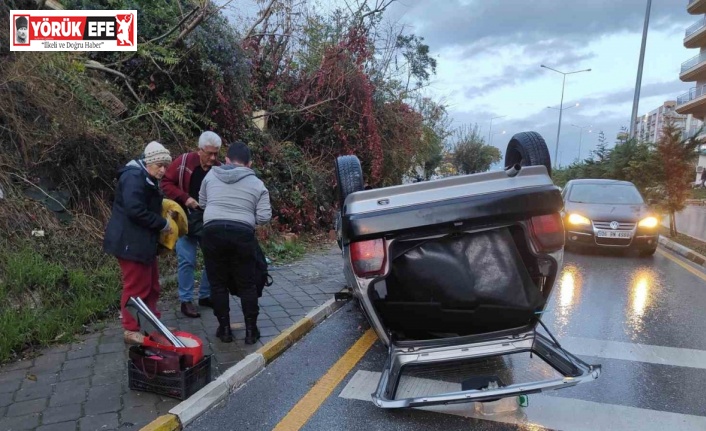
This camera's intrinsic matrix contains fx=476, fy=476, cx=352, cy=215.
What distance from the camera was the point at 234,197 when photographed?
4.02 meters

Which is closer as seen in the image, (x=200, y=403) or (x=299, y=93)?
(x=200, y=403)

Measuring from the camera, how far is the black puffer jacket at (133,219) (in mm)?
3838

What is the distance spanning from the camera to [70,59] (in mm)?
7102

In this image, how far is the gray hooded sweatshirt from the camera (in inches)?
157

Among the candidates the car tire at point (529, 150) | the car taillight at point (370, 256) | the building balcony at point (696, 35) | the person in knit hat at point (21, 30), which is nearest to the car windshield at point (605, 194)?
the car tire at point (529, 150)

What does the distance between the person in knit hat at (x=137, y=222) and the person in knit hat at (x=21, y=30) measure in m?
4.26

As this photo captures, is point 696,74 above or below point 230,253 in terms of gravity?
above

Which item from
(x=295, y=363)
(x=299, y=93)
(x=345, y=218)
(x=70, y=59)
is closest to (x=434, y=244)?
(x=345, y=218)

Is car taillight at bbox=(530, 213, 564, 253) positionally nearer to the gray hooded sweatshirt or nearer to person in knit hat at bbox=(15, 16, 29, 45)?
the gray hooded sweatshirt

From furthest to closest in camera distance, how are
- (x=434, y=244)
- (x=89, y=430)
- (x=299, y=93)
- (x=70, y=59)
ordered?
(x=299, y=93) → (x=70, y=59) → (x=434, y=244) → (x=89, y=430)

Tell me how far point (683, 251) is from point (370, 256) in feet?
32.4

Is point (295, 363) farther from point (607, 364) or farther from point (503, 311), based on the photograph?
point (607, 364)

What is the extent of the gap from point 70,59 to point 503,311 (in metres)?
7.17

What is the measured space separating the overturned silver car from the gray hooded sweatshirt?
4.02 feet
